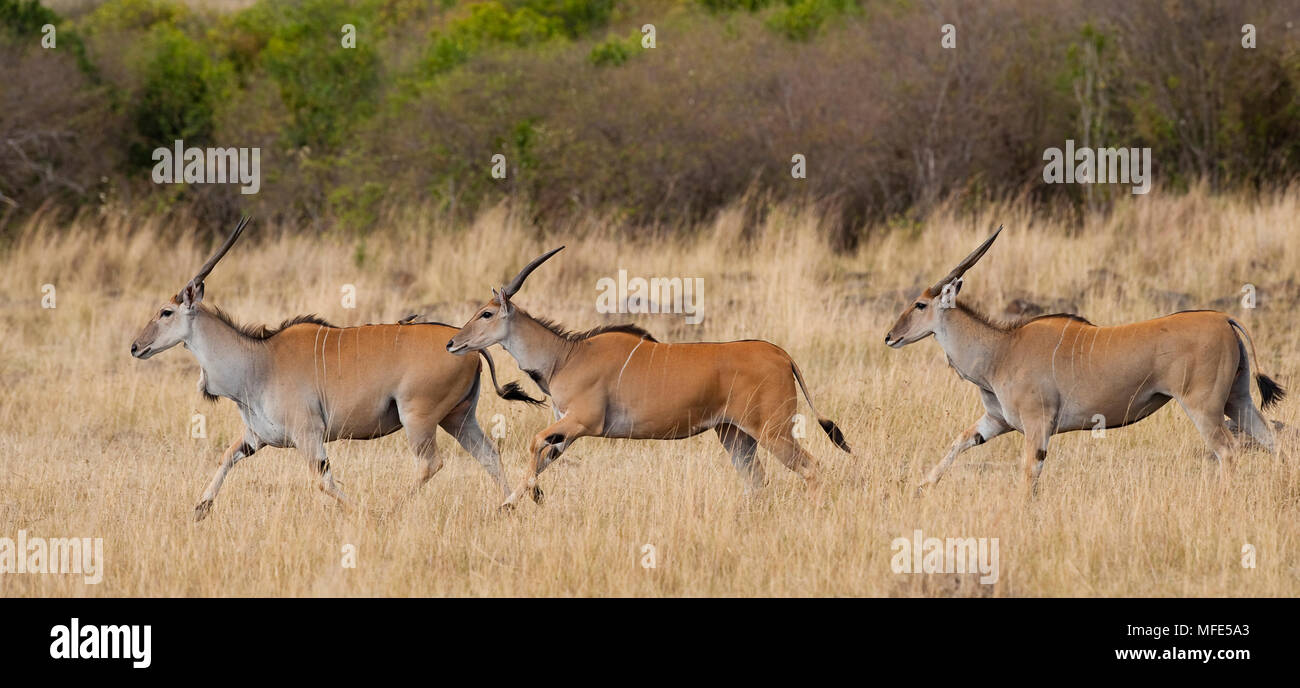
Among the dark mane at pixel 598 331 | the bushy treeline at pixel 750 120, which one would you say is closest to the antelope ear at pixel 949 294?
the dark mane at pixel 598 331

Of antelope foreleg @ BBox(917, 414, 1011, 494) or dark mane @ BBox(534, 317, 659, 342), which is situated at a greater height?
dark mane @ BBox(534, 317, 659, 342)

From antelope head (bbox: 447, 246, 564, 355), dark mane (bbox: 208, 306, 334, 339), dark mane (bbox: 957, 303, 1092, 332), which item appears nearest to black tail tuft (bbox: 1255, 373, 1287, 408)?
dark mane (bbox: 957, 303, 1092, 332)

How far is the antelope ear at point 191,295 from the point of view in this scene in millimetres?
7938

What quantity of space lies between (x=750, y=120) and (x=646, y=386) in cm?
1176

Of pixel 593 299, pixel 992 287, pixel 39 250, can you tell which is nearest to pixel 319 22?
pixel 39 250

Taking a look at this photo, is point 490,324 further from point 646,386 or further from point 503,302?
point 646,386

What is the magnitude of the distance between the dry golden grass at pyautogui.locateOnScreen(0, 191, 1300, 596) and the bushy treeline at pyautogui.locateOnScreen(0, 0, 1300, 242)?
1719 mm

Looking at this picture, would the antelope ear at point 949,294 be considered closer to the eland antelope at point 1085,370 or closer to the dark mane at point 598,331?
the eland antelope at point 1085,370

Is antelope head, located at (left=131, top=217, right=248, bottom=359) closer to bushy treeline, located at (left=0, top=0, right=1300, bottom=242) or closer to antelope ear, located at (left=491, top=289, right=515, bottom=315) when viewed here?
antelope ear, located at (left=491, top=289, right=515, bottom=315)

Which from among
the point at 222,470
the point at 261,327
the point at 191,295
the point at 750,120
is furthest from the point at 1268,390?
the point at 750,120

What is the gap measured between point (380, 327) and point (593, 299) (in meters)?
6.47

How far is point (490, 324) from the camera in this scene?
7875 mm

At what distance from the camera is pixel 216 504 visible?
26.4ft

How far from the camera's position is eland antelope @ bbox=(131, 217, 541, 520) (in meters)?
7.85
